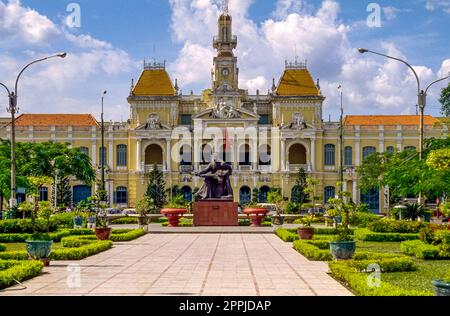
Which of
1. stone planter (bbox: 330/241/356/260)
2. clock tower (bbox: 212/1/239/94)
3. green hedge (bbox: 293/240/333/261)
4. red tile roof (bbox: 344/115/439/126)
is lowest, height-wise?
green hedge (bbox: 293/240/333/261)

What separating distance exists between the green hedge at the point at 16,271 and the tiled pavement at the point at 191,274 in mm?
230

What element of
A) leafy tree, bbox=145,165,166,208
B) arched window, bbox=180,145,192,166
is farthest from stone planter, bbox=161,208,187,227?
arched window, bbox=180,145,192,166

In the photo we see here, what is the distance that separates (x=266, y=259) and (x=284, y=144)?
184 feet

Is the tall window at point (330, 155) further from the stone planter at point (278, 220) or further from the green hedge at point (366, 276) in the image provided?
the green hedge at point (366, 276)

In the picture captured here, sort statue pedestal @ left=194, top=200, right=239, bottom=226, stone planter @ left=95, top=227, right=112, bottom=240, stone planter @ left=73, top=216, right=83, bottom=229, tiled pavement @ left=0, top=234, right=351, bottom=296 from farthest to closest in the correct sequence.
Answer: statue pedestal @ left=194, top=200, right=239, bottom=226 → stone planter @ left=73, top=216, right=83, bottom=229 → stone planter @ left=95, top=227, right=112, bottom=240 → tiled pavement @ left=0, top=234, right=351, bottom=296

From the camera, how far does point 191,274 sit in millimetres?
19406

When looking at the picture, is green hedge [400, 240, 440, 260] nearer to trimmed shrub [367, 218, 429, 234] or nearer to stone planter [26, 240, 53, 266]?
trimmed shrub [367, 218, 429, 234]

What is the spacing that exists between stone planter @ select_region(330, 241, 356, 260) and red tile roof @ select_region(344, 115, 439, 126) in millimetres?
60787

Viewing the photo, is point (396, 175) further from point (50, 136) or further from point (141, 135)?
point (50, 136)

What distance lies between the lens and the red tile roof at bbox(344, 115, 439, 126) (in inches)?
3238

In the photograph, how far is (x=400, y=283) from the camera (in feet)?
56.5

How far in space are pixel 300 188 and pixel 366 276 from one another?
57.9m

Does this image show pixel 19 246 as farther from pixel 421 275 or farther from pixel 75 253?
pixel 421 275

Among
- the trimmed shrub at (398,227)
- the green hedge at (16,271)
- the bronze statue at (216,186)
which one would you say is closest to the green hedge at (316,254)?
the green hedge at (16,271)
